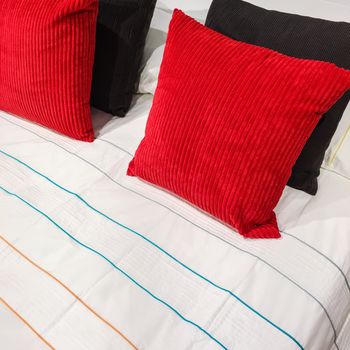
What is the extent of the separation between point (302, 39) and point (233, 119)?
320 millimetres

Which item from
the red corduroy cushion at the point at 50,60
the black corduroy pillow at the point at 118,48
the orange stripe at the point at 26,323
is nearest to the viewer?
the orange stripe at the point at 26,323

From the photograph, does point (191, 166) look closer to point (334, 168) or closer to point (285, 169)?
point (285, 169)

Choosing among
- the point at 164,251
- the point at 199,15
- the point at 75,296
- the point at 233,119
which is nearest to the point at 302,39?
the point at 233,119

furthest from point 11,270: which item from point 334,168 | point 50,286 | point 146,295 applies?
point 334,168

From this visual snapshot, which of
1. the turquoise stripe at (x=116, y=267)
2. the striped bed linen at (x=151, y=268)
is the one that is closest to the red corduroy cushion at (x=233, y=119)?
the striped bed linen at (x=151, y=268)

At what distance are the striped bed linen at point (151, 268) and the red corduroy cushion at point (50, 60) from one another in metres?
0.16

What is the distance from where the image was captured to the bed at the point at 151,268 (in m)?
0.74

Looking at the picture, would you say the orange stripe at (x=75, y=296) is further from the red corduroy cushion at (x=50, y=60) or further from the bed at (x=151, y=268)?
the red corduroy cushion at (x=50, y=60)

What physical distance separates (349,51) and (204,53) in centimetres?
35

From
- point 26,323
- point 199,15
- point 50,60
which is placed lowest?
point 26,323

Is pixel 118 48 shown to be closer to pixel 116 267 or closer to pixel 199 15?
pixel 199 15

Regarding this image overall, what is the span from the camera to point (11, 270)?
0.84 meters

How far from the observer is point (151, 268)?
0.85 meters

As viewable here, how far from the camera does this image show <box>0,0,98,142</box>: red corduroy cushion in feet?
3.48
